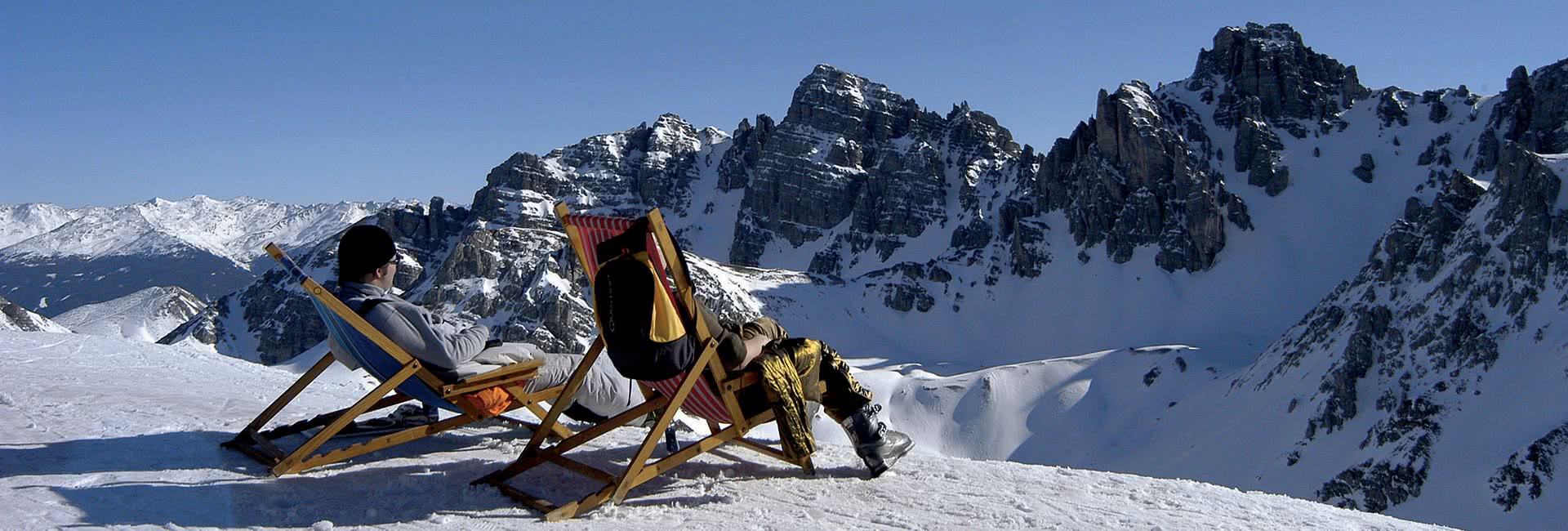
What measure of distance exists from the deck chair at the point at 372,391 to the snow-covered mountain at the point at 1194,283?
77369mm

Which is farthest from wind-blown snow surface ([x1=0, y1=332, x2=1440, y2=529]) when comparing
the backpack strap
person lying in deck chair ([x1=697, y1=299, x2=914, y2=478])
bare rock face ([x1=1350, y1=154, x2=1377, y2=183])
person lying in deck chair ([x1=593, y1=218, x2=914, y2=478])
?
bare rock face ([x1=1350, y1=154, x2=1377, y2=183])

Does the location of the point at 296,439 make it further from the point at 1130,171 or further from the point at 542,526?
the point at 1130,171

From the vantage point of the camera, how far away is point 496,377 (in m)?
6.77

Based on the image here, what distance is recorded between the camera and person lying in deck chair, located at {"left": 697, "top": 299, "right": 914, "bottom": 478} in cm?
666

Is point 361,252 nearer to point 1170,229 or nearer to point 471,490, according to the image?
point 471,490

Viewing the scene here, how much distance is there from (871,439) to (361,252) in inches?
148

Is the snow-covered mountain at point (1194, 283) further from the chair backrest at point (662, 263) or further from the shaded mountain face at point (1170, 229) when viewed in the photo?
the chair backrest at point (662, 263)

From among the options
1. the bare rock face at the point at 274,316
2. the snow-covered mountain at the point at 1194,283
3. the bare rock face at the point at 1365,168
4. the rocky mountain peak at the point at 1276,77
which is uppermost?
the rocky mountain peak at the point at 1276,77

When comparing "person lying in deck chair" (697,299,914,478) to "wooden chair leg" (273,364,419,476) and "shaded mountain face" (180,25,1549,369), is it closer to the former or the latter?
"wooden chair leg" (273,364,419,476)

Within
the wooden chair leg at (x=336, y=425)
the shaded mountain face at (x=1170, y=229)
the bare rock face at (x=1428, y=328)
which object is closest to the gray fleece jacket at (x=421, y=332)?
the wooden chair leg at (x=336, y=425)

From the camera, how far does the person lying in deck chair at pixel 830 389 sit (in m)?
6.66

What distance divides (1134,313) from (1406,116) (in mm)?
60662

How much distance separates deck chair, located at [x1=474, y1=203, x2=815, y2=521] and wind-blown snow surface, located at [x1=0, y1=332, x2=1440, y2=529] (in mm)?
147

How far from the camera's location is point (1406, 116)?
15388 cm
